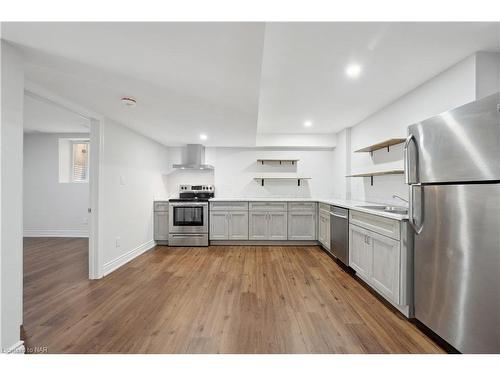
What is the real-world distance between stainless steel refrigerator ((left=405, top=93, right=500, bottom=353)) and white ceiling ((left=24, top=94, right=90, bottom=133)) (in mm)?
3895

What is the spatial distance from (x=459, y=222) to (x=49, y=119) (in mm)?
5674

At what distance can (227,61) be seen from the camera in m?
1.59

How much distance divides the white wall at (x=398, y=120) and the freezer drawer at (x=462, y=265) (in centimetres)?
110

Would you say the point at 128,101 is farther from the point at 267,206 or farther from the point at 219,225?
the point at 267,206

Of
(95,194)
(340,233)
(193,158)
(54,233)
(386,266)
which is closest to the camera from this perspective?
(386,266)

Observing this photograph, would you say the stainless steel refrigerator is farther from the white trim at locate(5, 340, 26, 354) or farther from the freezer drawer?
the white trim at locate(5, 340, 26, 354)

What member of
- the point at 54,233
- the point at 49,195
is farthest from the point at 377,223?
the point at 49,195

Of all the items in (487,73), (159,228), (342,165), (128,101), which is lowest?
(159,228)

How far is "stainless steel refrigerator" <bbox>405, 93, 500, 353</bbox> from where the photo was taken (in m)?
1.33

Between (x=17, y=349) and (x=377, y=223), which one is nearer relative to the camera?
(x=17, y=349)

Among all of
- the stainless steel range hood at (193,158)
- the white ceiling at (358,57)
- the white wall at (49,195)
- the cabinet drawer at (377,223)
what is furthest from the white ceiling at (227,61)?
the white wall at (49,195)

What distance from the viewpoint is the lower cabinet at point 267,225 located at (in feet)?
14.8

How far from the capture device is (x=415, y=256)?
193 cm

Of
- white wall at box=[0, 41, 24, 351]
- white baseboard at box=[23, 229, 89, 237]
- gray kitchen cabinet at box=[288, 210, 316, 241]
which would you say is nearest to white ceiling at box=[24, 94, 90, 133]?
white wall at box=[0, 41, 24, 351]
